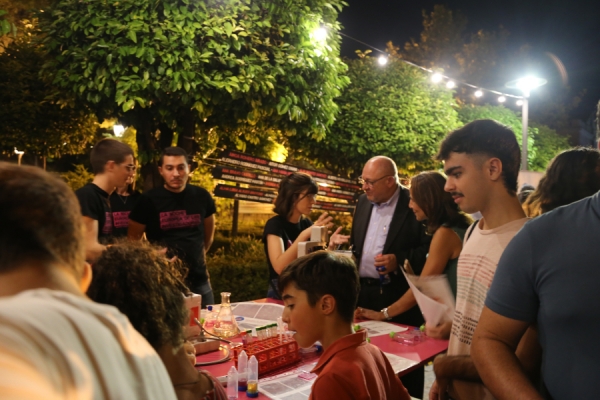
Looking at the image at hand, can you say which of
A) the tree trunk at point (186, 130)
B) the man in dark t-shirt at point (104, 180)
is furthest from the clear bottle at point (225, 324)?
the tree trunk at point (186, 130)

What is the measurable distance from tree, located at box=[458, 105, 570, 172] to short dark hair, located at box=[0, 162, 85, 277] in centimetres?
1165

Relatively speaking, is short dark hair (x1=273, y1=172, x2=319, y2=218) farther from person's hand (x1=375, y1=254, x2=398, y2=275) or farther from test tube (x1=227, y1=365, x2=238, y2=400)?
test tube (x1=227, y1=365, x2=238, y2=400)

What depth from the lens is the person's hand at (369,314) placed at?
332cm

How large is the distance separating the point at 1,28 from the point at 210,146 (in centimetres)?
441

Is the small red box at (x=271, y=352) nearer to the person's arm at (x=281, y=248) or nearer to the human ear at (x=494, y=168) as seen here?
the person's arm at (x=281, y=248)

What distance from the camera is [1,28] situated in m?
2.50

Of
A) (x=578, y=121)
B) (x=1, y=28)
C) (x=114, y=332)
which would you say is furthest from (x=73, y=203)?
(x=578, y=121)

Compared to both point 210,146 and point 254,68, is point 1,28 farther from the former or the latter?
point 210,146

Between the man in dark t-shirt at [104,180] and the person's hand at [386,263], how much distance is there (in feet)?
7.06

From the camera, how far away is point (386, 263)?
3.44m

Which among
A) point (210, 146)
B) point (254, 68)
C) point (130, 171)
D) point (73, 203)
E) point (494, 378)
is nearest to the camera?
point (73, 203)

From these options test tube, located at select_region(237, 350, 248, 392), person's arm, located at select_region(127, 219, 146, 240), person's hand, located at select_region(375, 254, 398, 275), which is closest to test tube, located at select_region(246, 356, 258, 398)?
test tube, located at select_region(237, 350, 248, 392)

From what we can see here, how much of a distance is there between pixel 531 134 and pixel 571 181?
11.6 metres

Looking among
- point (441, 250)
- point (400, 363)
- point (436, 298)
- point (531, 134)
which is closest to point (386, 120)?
point (441, 250)
